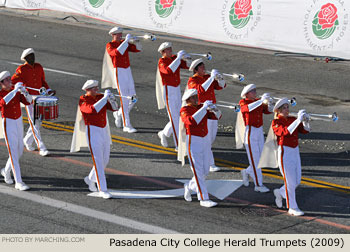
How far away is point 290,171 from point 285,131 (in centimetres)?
69

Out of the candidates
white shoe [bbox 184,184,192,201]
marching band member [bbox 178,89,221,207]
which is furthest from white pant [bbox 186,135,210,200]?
white shoe [bbox 184,184,192,201]

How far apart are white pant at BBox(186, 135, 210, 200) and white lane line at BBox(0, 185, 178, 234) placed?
137 cm

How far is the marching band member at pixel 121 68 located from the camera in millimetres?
18734

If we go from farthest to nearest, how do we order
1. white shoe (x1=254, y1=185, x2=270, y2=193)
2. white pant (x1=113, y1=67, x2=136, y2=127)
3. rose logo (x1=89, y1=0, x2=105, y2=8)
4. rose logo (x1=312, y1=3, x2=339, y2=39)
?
rose logo (x1=89, y1=0, x2=105, y2=8) → rose logo (x1=312, y1=3, x2=339, y2=39) → white pant (x1=113, y1=67, x2=136, y2=127) → white shoe (x1=254, y1=185, x2=270, y2=193)

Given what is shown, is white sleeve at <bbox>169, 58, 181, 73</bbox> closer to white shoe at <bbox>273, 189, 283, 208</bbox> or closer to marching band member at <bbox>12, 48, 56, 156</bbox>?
marching band member at <bbox>12, 48, 56, 156</bbox>

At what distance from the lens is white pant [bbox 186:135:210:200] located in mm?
14594

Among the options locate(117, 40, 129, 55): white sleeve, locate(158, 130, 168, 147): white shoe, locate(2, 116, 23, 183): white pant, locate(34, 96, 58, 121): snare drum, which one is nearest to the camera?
locate(2, 116, 23, 183): white pant

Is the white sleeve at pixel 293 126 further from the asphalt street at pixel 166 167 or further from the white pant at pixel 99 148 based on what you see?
the white pant at pixel 99 148

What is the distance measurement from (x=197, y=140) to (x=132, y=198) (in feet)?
5.31

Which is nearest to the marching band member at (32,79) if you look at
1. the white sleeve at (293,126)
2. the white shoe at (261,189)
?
the white shoe at (261,189)

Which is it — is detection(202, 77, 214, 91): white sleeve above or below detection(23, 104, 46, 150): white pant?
above

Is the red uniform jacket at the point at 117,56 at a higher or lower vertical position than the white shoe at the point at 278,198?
higher

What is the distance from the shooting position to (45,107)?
54.1 feet

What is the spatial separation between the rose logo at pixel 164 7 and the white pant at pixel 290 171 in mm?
14100
